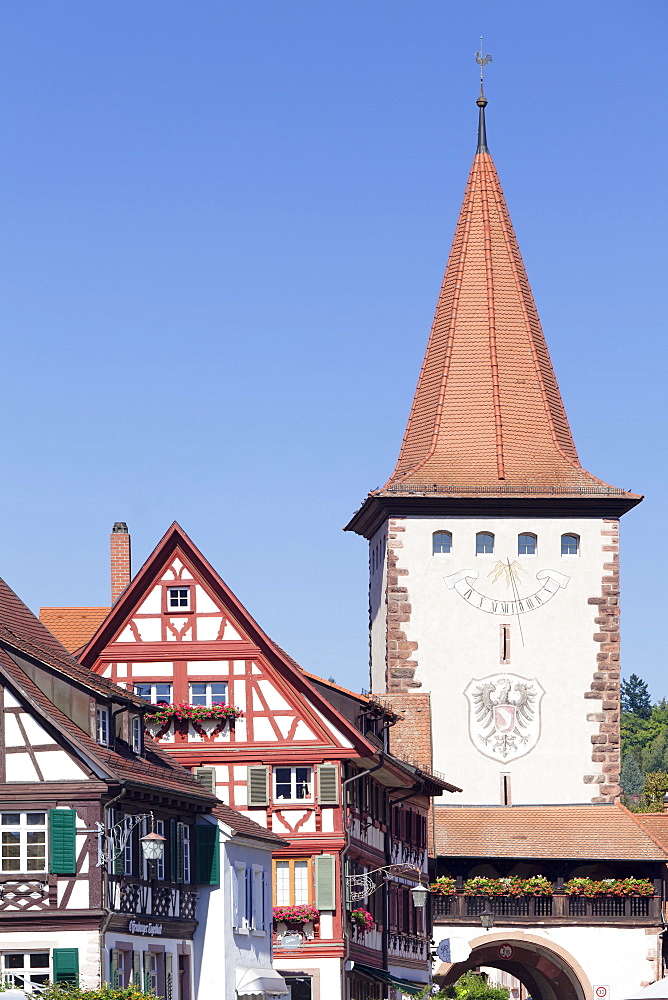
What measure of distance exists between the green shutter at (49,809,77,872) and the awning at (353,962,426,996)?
14351mm

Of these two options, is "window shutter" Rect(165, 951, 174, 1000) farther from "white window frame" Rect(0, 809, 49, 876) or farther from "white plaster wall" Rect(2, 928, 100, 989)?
"white window frame" Rect(0, 809, 49, 876)

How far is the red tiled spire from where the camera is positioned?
74938 mm

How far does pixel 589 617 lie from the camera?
73062mm

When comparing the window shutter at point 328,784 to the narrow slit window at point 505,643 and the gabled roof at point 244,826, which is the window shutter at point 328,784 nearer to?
the gabled roof at point 244,826

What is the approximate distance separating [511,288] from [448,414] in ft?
17.2

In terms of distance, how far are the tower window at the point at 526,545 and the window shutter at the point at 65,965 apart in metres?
38.3

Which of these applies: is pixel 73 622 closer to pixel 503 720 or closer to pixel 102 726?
pixel 102 726

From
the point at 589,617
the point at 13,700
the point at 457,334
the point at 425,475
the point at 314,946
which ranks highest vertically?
the point at 457,334

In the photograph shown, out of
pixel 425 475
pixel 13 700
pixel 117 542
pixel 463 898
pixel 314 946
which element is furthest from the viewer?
pixel 425 475

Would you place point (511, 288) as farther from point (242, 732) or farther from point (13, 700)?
point (13, 700)

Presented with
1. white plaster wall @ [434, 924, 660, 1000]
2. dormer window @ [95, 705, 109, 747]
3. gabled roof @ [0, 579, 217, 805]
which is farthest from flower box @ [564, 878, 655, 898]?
dormer window @ [95, 705, 109, 747]

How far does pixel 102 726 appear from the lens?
3941cm

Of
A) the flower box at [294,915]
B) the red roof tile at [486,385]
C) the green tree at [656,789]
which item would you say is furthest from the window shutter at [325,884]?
the green tree at [656,789]

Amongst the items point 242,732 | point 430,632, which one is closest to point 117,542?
point 242,732
